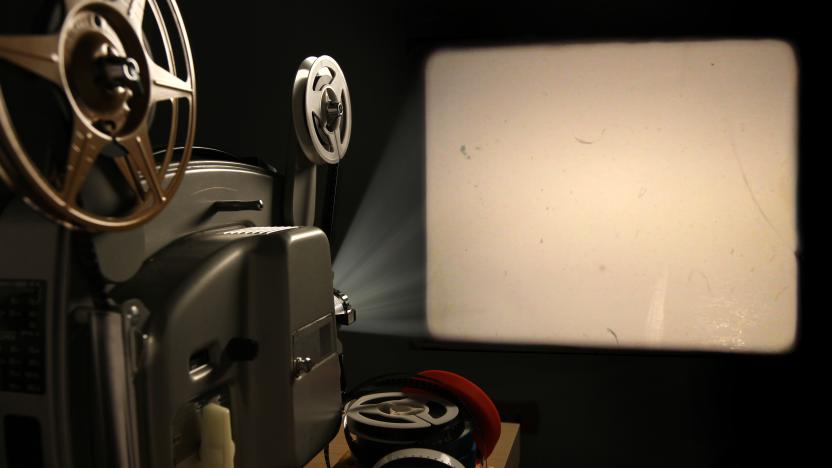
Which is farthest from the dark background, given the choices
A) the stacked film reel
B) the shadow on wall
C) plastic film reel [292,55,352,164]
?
the stacked film reel

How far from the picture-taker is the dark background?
5.07 feet

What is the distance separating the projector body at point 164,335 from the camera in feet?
1.92

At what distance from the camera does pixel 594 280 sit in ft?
5.30

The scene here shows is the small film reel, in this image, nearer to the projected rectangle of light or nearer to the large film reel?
the large film reel

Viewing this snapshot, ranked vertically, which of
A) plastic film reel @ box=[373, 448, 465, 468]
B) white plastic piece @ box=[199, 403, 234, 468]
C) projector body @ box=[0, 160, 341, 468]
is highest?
projector body @ box=[0, 160, 341, 468]

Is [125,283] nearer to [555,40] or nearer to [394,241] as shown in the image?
[394,241]

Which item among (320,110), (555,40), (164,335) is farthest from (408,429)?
(555,40)

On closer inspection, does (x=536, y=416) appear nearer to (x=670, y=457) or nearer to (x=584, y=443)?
(x=584, y=443)

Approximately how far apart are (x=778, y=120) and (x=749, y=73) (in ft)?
0.44

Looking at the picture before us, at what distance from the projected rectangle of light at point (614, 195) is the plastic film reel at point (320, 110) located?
52cm

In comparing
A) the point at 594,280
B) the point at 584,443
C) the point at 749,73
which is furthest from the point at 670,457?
the point at 749,73

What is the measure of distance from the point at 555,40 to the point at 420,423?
42.8 inches

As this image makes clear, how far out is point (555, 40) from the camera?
160 cm

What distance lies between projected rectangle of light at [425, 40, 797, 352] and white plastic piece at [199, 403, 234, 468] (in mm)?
1008
